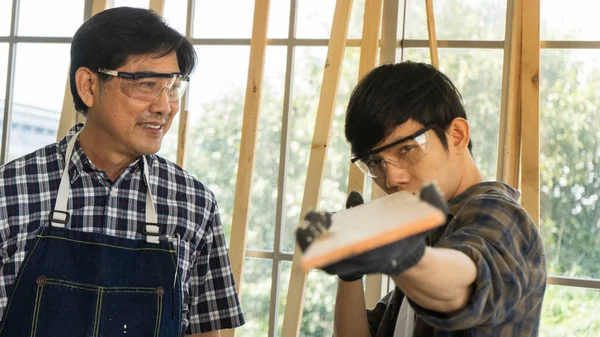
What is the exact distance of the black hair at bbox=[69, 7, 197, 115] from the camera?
2275mm

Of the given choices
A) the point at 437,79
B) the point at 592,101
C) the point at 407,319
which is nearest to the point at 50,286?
the point at 407,319

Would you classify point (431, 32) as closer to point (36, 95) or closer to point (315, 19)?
point (315, 19)

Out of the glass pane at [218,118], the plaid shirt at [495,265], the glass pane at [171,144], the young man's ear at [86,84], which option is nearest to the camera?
the plaid shirt at [495,265]

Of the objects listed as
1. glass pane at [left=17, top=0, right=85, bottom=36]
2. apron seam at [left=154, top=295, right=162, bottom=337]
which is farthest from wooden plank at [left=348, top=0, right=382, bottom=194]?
glass pane at [left=17, top=0, right=85, bottom=36]

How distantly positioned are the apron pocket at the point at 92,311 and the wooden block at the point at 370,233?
3.70 ft

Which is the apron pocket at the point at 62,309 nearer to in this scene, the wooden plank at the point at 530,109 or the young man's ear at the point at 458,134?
the young man's ear at the point at 458,134

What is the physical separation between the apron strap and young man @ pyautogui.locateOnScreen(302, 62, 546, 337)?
0.61m

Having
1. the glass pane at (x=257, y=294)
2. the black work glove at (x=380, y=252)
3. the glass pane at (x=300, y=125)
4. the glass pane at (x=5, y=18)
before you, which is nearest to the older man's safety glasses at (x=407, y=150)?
the black work glove at (x=380, y=252)

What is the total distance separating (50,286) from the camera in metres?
2.13

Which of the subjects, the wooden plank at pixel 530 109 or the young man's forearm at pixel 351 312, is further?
the wooden plank at pixel 530 109

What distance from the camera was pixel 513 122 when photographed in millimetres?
3332

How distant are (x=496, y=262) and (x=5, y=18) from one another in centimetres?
382

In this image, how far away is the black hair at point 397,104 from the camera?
180 cm

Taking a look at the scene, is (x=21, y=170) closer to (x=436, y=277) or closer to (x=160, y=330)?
(x=160, y=330)
